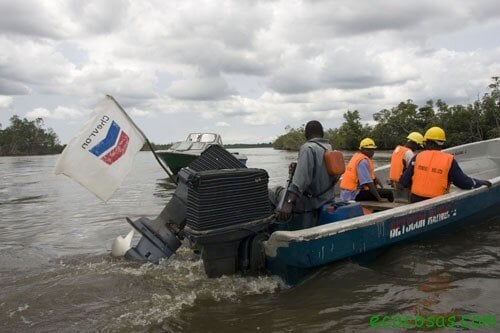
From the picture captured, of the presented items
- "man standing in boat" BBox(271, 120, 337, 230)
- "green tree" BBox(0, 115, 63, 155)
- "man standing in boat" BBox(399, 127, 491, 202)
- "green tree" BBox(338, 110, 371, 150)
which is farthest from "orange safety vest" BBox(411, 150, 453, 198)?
"green tree" BBox(0, 115, 63, 155)

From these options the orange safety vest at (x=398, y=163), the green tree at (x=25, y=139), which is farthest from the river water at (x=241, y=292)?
the green tree at (x=25, y=139)

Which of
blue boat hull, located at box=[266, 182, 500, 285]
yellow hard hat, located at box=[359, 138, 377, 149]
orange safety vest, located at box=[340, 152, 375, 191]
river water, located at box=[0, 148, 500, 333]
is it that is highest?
yellow hard hat, located at box=[359, 138, 377, 149]

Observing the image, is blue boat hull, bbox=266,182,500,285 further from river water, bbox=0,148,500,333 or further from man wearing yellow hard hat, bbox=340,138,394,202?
man wearing yellow hard hat, bbox=340,138,394,202

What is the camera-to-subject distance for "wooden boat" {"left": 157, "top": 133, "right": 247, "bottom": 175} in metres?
19.5

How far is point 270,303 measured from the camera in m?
4.01

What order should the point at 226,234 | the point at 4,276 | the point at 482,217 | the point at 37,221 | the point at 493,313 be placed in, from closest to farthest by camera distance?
1. the point at 493,313
2. the point at 226,234
3. the point at 4,276
4. the point at 482,217
5. the point at 37,221

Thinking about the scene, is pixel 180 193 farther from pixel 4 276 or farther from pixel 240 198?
pixel 4 276

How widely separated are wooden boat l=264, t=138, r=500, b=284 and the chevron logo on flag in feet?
6.36

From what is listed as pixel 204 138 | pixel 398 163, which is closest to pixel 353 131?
pixel 204 138

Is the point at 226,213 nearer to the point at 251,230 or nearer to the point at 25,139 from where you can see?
the point at 251,230

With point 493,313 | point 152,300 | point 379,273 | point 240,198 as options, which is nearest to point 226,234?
point 240,198

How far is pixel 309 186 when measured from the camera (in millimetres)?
4637

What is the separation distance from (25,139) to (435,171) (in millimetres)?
117874

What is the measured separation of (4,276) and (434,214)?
5.40 m
